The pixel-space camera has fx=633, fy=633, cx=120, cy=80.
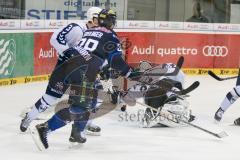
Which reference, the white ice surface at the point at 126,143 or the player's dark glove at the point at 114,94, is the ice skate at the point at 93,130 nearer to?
the white ice surface at the point at 126,143

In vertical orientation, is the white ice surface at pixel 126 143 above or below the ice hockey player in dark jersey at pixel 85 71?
below

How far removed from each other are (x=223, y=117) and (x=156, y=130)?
1280 millimetres

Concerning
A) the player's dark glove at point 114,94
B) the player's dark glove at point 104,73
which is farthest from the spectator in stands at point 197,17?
the player's dark glove at point 104,73

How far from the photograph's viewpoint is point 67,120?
5316 millimetres

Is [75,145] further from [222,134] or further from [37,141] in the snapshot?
[222,134]

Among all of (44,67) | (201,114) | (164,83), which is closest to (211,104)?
(201,114)

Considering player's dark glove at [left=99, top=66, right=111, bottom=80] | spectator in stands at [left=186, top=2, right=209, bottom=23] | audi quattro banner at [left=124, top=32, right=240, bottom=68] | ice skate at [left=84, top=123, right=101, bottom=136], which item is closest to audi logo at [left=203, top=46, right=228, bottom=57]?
audi quattro banner at [left=124, top=32, right=240, bottom=68]

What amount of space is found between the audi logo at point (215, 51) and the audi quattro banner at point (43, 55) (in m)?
2.92

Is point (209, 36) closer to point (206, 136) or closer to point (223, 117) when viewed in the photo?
point (223, 117)

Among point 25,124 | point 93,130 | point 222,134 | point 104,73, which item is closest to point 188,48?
point 104,73

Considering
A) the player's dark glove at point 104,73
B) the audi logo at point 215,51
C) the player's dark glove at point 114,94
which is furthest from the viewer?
the audi logo at point 215,51

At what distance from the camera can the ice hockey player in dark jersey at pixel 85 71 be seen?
5.20 meters

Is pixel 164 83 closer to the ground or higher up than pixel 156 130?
higher up

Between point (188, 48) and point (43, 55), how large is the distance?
9.22 feet
